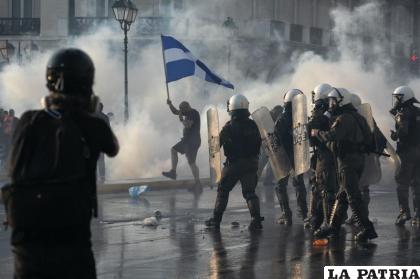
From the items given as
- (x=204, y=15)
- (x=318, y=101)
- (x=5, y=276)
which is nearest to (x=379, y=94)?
(x=204, y=15)

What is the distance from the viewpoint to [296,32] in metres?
38.8

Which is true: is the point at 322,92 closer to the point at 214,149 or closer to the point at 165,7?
the point at 214,149

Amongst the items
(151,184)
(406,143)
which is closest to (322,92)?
(406,143)

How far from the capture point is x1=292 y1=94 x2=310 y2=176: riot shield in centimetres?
1043

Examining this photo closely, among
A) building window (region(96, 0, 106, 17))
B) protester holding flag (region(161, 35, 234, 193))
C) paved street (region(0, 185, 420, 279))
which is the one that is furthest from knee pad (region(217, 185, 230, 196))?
building window (region(96, 0, 106, 17))

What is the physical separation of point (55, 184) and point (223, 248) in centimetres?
553

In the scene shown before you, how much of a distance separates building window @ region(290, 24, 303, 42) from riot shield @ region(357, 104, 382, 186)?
28.1m

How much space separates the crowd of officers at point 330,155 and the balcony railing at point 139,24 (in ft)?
73.2

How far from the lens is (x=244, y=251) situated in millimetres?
8641

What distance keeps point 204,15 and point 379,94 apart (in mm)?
7564

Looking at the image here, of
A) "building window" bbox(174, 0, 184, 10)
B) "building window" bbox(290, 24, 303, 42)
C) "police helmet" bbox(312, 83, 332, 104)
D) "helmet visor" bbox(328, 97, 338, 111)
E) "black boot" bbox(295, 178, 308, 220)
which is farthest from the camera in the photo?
"building window" bbox(290, 24, 303, 42)

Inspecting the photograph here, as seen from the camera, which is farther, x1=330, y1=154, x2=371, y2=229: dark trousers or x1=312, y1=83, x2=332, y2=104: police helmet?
x1=312, y1=83, x2=332, y2=104: police helmet

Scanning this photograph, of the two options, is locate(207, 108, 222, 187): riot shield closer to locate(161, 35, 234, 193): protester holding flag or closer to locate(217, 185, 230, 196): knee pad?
locate(217, 185, 230, 196): knee pad

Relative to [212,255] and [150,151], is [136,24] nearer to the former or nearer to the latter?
[150,151]
